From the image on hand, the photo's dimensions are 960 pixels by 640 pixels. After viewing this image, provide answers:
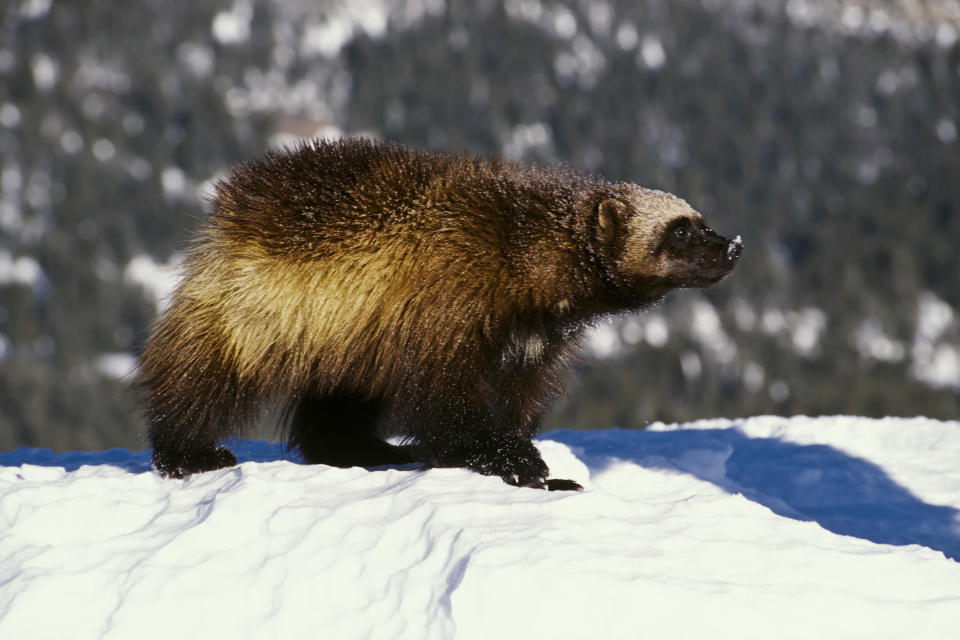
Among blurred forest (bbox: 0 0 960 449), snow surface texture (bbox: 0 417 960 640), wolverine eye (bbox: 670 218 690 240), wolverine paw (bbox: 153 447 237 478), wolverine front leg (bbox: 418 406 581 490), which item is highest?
blurred forest (bbox: 0 0 960 449)

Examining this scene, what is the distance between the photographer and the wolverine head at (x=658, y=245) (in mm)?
4113

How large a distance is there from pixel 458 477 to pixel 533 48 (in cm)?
11810

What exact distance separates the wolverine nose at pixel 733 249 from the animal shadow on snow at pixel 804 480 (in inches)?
44.6

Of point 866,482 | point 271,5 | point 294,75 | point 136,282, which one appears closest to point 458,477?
point 866,482

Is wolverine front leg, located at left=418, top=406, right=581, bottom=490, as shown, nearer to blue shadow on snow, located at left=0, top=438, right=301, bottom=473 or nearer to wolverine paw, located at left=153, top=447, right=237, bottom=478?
wolverine paw, located at left=153, top=447, right=237, bottom=478

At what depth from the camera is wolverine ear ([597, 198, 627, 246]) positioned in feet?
13.4

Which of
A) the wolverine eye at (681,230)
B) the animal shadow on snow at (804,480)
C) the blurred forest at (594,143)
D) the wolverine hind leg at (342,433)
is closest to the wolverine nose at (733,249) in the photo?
the wolverine eye at (681,230)

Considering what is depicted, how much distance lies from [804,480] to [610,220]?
184 cm

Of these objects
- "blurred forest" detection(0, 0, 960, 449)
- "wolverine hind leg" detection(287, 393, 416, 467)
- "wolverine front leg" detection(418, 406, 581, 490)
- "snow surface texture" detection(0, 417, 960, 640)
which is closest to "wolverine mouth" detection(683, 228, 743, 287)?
"wolverine front leg" detection(418, 406, 581, 490)

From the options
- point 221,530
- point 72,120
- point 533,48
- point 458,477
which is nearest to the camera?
point 221,530

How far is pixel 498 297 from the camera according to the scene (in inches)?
154

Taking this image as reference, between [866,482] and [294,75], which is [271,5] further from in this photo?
[866,482]

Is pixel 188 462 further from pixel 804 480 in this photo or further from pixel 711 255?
pixel 804 480

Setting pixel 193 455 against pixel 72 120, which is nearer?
pixel 193 455
